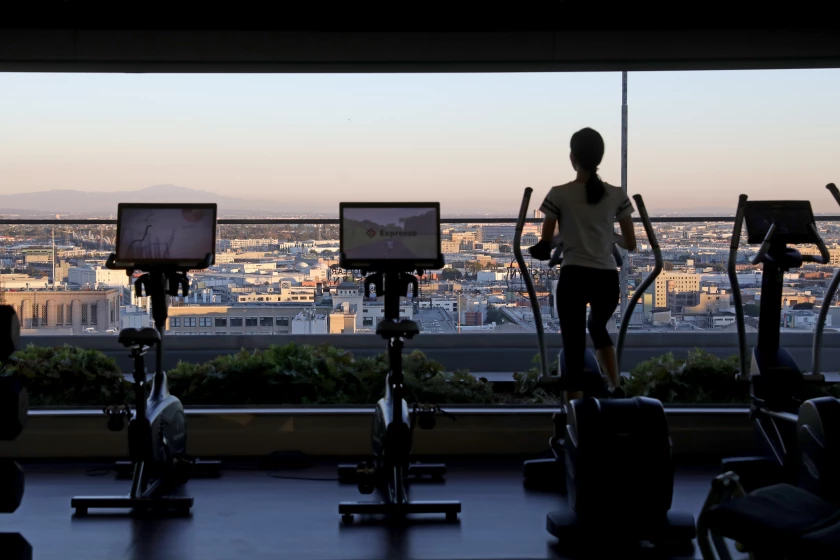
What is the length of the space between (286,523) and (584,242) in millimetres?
1724

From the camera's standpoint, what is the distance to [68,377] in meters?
5.41

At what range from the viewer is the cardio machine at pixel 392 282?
13.5 feet

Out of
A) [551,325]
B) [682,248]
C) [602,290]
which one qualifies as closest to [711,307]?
[682,248]

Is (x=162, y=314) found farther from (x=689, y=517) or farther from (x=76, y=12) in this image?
(x=689, y=517)

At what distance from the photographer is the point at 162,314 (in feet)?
15.0

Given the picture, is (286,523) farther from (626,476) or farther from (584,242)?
(584,242)

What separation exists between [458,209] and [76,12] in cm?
229

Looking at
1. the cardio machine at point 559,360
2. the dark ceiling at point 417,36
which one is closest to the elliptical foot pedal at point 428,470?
the cardio machine at point 559,360

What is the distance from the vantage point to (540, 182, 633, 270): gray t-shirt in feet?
13.8

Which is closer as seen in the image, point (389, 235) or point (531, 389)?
point (389, 235)

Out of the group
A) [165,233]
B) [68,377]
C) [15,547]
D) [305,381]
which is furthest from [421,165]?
[15,547]

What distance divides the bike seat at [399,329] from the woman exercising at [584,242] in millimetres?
679

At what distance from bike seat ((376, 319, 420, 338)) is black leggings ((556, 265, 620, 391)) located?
0.68 m

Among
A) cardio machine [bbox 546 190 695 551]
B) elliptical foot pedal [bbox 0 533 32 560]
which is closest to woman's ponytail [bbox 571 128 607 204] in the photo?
cardio machine [bbox 546 190 695 551]
